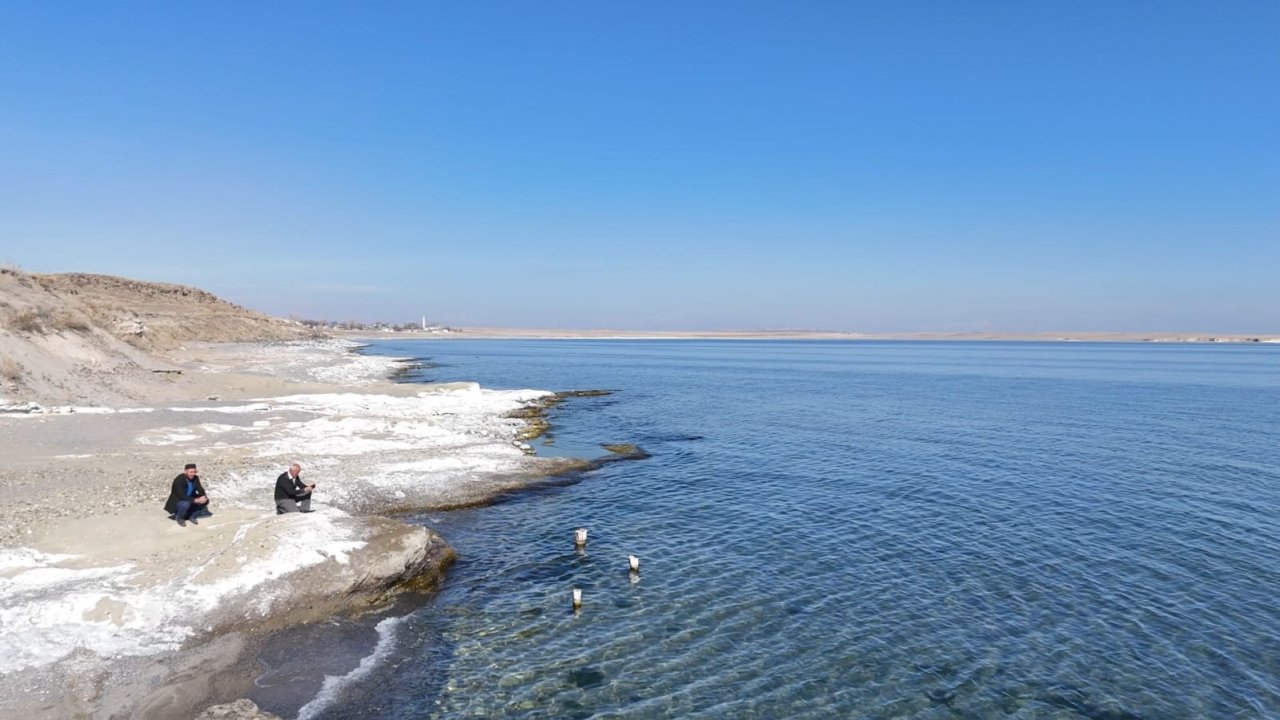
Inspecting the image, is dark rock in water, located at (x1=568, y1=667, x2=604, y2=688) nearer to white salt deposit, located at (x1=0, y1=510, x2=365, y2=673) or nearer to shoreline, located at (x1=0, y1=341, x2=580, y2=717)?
shoreline, located at (x1=0, y1=341, x2=580, y2=717)

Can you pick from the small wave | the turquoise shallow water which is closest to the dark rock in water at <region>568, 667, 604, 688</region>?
the turquoise shallow water

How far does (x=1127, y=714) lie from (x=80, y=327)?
62174 mm

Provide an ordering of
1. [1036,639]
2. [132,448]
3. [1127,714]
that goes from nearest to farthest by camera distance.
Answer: [1127,714] → [1036,639] → [132,448]

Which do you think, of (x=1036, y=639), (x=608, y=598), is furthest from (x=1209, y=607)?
(x=608, y=598)

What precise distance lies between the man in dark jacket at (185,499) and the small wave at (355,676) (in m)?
6.80

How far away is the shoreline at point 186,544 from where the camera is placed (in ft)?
→ 42.1

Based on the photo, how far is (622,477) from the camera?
A: 107 ft

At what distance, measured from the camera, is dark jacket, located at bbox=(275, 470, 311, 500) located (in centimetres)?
2016

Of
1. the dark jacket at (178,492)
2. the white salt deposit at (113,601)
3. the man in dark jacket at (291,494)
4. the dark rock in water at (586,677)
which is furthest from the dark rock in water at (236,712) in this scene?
the man in dark jacket at (291,494)

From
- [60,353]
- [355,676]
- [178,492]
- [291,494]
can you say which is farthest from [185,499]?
[60,353]

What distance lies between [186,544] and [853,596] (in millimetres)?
17229

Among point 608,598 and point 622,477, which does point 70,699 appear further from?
point 622,477

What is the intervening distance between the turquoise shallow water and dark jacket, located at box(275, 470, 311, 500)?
4.74 metres

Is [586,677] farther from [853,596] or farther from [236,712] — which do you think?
[853,596]
